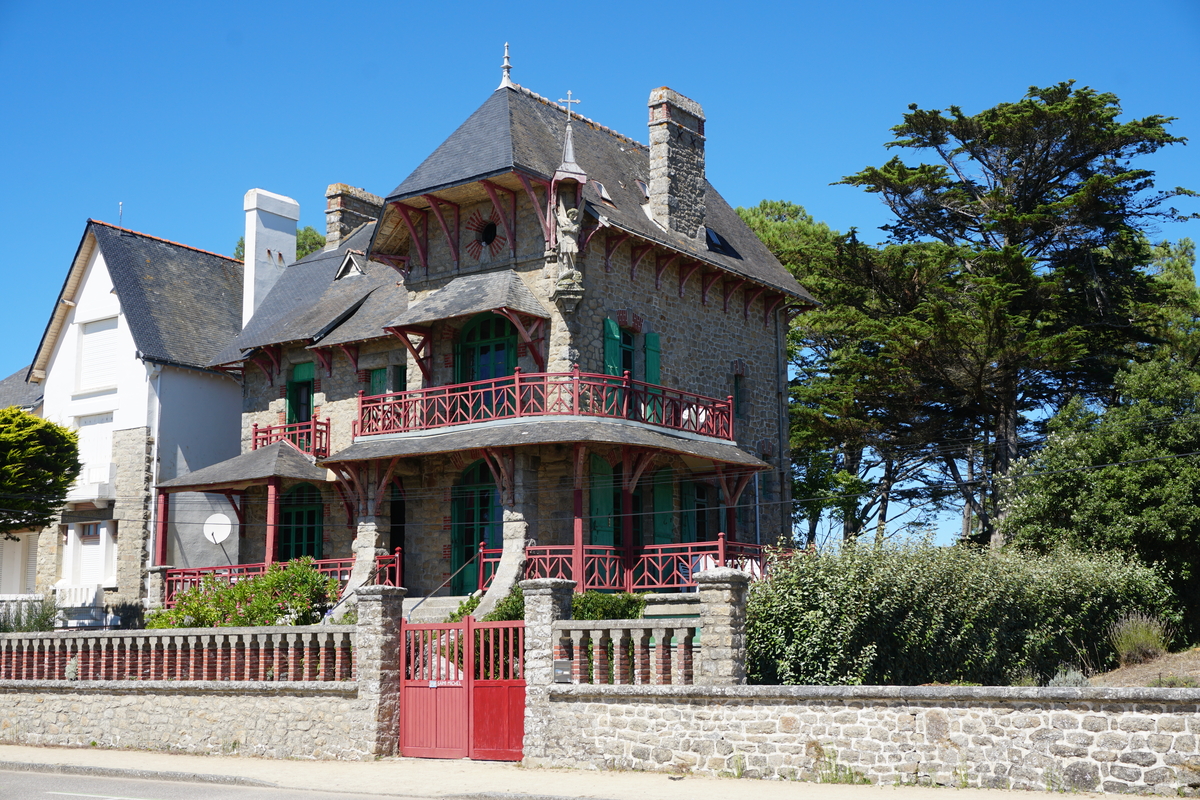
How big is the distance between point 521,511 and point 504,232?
17.4ft

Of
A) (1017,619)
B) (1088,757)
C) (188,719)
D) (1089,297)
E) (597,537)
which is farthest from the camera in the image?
(1089,297)

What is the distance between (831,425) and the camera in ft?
99.2

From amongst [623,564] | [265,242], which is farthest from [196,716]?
[265,242]

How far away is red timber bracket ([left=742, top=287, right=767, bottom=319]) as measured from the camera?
25.9 m

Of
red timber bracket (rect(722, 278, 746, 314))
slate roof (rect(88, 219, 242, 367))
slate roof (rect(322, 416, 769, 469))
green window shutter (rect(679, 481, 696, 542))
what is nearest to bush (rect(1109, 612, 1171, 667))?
slate roof (rect(322, 416, 769, 469))

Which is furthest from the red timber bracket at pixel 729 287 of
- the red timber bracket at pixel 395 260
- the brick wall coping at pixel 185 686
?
the brick wall coping at pixel 185 686

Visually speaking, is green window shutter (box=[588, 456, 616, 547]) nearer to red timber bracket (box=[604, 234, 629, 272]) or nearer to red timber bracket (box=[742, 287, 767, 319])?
red timber bracket (box=[604, 234, 629, 272])

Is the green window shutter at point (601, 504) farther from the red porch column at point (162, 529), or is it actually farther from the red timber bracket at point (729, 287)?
the red porch column at point (162, 529)

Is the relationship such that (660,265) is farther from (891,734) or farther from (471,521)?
(891,734)

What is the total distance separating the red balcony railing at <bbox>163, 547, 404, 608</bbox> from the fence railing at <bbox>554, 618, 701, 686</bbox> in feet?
26.4

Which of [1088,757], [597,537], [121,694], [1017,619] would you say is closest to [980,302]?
[1017,619]

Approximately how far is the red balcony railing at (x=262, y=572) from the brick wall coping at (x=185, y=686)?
135 inches

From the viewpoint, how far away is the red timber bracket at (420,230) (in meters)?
23.2

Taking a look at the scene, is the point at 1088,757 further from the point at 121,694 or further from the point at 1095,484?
the point at 1095,484
